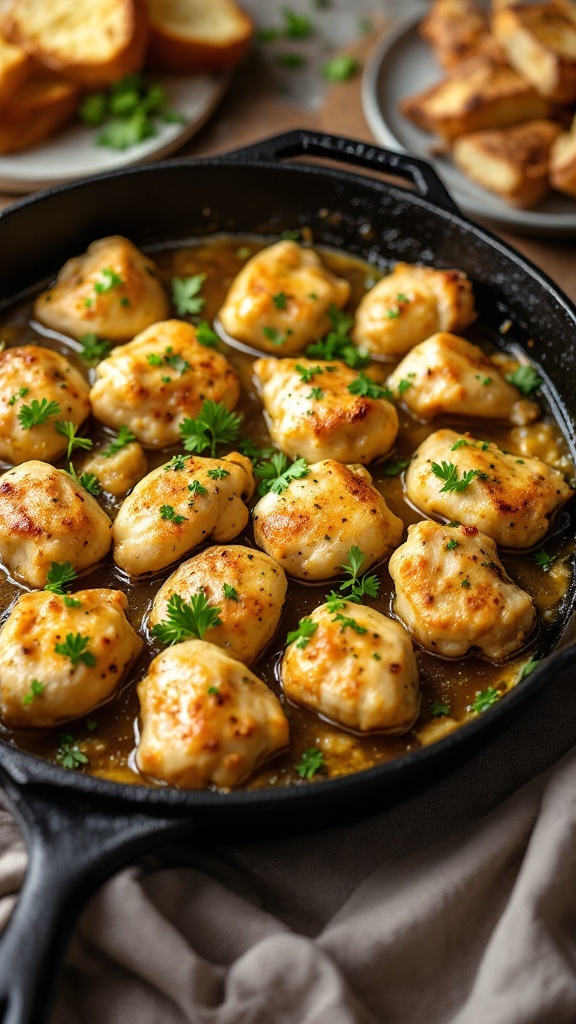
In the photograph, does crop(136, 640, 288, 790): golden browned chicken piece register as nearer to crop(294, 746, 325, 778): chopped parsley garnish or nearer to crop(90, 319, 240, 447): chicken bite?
crop(294, 746, 325, 778): chopped parsley garnish

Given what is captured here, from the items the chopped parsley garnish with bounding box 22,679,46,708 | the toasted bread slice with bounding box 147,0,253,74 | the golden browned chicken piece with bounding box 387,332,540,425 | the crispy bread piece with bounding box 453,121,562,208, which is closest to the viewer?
the chopped parsley garnish with bounding box 22,679,46,708

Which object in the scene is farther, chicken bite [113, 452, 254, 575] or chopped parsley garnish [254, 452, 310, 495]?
chopped parsley garnish [254, 452, 310, 495]

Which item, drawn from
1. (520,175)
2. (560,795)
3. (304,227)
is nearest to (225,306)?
(304,227)

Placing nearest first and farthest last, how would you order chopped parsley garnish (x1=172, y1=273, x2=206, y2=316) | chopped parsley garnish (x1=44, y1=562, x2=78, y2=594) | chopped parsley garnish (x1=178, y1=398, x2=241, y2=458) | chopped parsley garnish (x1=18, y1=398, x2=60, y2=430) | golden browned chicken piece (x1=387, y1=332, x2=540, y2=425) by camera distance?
chopped parsley garnish (x1=44, y1=562, x2=78, y2=594) → chopped parsley garnish (x1=18, y1=398, x2=60, y2=430) → chopped parsley garnish (x1=178, y1=398, x2=241, y2=458) → golden browned chicken piece (x1=387, y1=332, x2=540, y2=425) → chopped parsley garnish (x1=172, y1=273, x2=206, y2=316)

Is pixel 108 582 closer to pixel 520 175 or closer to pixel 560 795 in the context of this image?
pixel 560 795

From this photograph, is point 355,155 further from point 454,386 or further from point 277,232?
point 454,386

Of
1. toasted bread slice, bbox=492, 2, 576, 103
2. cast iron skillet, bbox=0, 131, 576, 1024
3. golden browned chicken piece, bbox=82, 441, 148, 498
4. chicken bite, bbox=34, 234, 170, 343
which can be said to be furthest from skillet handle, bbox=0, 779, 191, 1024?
toasted bread slice, bbox=492, 2, 576, 103
